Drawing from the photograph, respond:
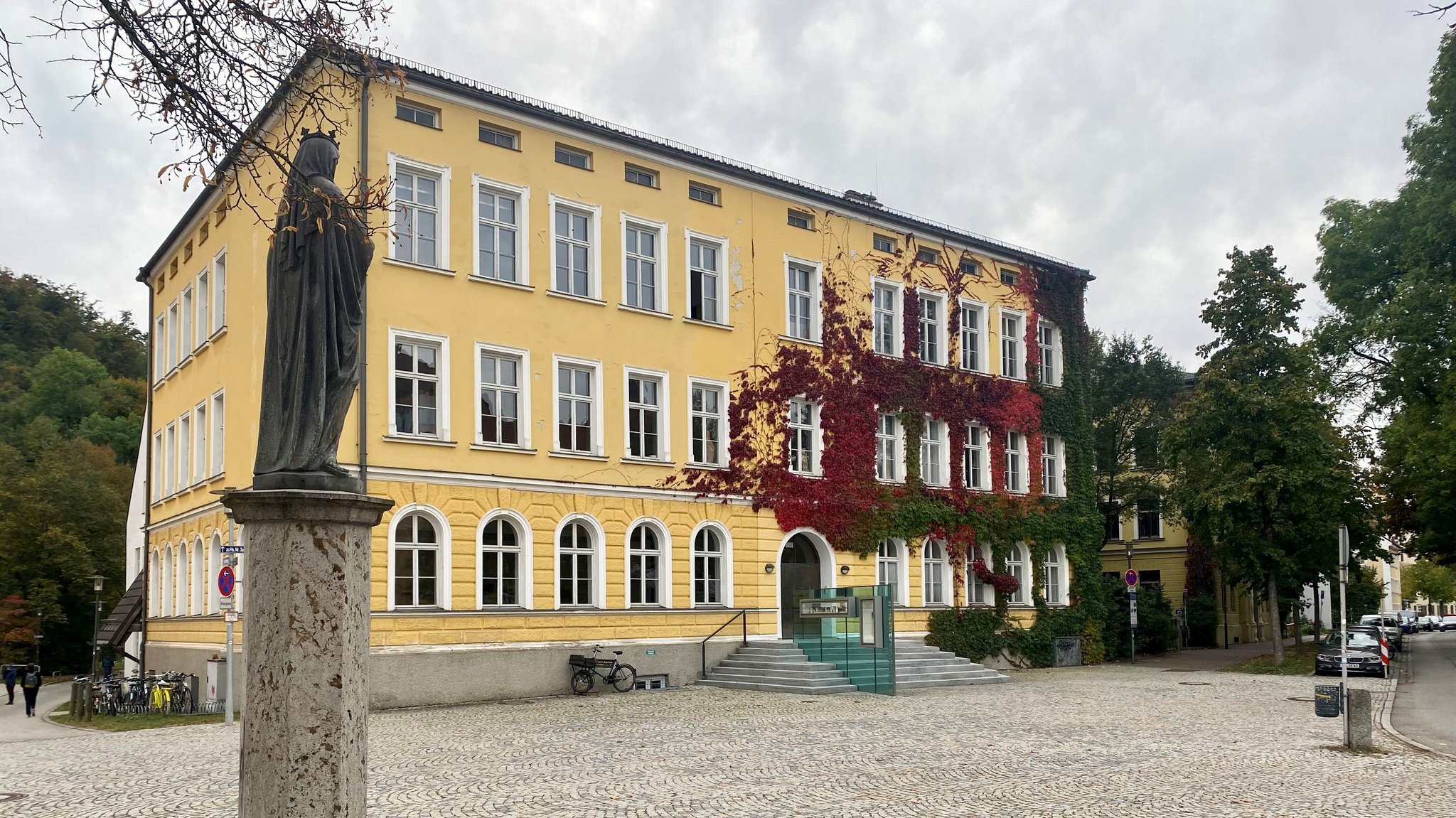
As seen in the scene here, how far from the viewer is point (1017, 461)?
37188 mm

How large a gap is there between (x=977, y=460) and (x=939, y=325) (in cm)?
394

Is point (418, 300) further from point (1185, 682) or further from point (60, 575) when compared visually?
point (60, 575)

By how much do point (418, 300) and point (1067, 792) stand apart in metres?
16.5

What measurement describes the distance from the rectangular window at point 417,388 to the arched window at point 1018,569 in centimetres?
1755

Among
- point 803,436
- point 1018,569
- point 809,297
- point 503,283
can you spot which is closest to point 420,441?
point 503,283

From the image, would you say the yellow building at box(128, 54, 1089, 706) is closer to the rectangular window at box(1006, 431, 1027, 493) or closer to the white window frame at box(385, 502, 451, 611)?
the white window frame at box(385, 502, 451, 611)

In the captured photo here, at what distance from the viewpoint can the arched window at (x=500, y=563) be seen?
25453mm

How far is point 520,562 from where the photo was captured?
26.0 meters

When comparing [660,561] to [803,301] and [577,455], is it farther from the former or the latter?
[803,301]

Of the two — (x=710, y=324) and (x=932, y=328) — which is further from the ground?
(x=932, y=328)

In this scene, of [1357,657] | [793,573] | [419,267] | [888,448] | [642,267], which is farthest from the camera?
[1357,657]

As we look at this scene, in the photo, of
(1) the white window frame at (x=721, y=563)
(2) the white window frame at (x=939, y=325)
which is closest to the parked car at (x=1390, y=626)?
(2) the white window frame at (x=939, y=325)

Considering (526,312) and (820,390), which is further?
(820,390)

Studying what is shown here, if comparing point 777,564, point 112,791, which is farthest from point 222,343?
point 112,791
